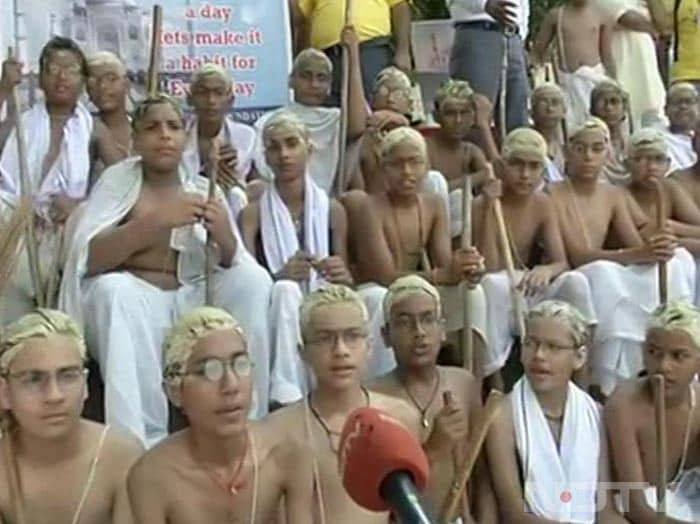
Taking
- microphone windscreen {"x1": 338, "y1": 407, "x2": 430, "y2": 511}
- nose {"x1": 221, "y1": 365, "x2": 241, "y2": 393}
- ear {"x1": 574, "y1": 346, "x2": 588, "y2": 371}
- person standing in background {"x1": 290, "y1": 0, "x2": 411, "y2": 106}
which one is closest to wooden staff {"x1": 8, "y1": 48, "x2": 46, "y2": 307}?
nose {"x1": 221, "y1": 365, "x2": 241, "y2": 393}

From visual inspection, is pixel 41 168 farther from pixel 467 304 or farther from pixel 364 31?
pixel 364 31

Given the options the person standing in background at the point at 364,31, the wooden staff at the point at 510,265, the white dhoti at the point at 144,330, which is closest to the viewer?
the white dhoti at the point at 144,330

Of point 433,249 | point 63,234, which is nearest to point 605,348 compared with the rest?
point 433,249

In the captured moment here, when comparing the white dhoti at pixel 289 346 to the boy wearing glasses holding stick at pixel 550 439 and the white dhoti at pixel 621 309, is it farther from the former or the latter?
the white dhoti at pixel 621 309

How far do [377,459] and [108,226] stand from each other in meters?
3.27

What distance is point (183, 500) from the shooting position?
11.8 feet

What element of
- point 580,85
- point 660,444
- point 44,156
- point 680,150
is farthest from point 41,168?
point 580,85

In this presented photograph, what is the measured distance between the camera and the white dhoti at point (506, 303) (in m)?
5.42

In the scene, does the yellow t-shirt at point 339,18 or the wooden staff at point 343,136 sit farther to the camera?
the yellow t-shirt at point 339,18

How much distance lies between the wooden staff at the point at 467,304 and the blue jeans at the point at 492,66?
1.64 metres

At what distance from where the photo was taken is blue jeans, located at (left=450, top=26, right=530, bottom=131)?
281 inches

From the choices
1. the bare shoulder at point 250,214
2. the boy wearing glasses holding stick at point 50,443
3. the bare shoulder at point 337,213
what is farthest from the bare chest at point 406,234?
the boy wearing glasses holding stick at point 50,443

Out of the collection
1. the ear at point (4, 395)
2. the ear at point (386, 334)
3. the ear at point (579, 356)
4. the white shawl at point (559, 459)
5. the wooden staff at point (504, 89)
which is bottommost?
the white shawl at point (559, 459)

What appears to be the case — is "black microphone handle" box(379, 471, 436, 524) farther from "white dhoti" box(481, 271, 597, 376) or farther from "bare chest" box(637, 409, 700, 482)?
"white dhoti" box(481, 271, 597, 376)
